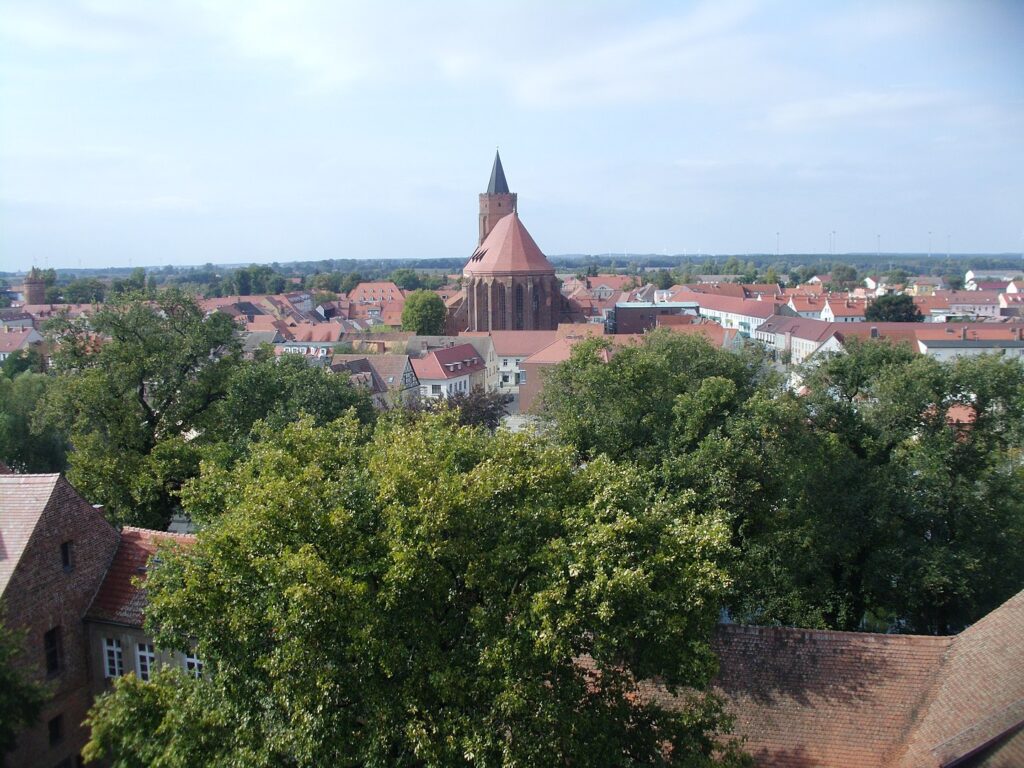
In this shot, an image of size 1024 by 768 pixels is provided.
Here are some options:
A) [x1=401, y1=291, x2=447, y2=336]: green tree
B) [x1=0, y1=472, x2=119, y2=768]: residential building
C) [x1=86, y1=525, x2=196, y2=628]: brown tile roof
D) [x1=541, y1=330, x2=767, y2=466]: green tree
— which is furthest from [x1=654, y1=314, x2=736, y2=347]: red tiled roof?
[x1=0, y1=472, x2=119, y2=768]: residential building

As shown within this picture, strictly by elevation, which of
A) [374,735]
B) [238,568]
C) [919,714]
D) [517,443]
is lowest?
[919,714]

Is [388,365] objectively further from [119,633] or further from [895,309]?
[895,309]

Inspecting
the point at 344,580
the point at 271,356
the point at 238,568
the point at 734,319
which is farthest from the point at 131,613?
the point at 734,319

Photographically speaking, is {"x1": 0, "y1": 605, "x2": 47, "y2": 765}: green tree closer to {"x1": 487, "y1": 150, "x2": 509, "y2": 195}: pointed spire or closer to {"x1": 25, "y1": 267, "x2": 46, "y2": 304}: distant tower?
{"x1": 487, "y1": 150, "x2": 509, "y2": 195}: pointed spire

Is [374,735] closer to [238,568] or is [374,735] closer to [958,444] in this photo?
[238,568]

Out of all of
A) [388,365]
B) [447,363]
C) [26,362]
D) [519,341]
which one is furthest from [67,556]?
[519,341]

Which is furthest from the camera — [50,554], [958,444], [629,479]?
[958,444]
